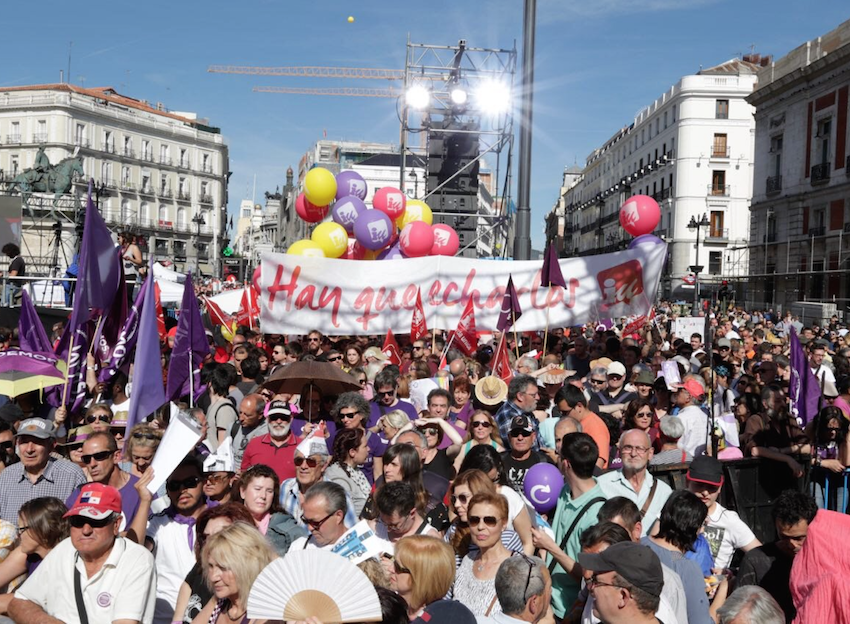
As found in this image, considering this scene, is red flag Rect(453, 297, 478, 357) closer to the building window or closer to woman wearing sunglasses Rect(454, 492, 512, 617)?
woman wearing sunglasses Rect(454, 492, 512, 617)

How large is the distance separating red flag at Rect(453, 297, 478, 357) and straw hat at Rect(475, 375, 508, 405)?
15.1ft

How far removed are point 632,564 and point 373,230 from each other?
36.3 ft

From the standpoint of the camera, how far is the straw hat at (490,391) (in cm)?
665

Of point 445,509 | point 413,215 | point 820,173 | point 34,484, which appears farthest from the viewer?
point 820,173

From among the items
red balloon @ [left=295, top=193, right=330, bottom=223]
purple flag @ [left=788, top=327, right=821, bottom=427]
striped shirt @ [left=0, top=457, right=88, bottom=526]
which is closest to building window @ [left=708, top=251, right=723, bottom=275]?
red balloon @ [left=295, top=193, right=330, bottom=223]

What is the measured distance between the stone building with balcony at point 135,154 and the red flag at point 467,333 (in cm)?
5106

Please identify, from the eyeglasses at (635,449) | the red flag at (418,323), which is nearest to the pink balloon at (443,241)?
the red flag at (418,323)

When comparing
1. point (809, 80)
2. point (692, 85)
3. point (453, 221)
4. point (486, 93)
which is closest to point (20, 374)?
point (486, 93)

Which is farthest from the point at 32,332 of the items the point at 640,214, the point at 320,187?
the point at 320,187

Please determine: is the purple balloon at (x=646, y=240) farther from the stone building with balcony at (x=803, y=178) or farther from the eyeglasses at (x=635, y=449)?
the stone building with balcony at (x=803, y=178)

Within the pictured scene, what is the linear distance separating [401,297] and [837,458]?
6.42 meters

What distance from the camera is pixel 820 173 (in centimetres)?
3706

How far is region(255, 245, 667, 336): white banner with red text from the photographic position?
37.3 feet

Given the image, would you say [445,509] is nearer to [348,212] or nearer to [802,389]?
[802,389]
